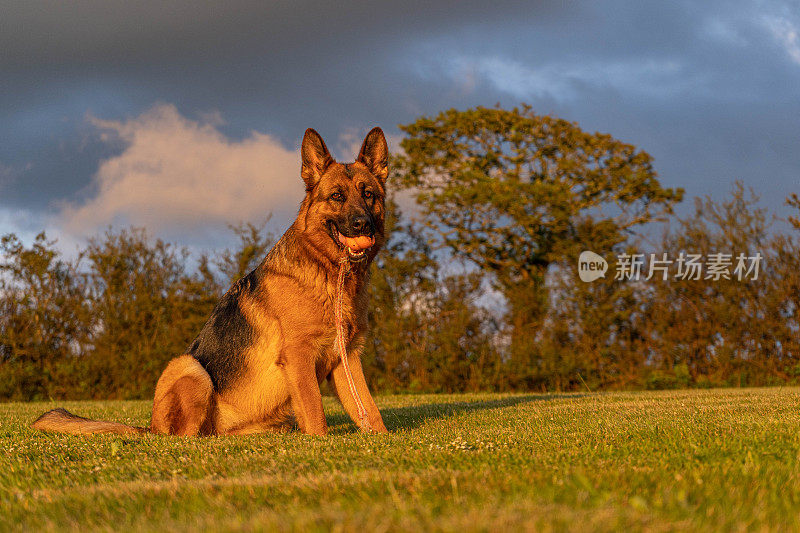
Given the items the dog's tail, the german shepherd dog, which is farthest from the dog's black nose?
the dog's tail

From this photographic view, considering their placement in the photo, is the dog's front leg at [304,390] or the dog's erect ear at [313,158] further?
the dog's erect ear at [313,158]

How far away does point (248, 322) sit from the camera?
223 inches

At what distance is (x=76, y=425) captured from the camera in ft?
19.4

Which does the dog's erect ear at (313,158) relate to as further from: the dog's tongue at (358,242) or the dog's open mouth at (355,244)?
the dog's tongue at (358,242)

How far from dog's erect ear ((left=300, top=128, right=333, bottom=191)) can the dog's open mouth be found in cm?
49

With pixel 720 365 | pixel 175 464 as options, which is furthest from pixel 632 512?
pixel 720 365

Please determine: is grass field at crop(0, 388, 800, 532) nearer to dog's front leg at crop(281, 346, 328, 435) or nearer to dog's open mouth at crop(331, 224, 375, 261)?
dog's front leg at crop(281, 346, 328, 435)

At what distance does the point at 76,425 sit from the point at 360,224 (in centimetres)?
324

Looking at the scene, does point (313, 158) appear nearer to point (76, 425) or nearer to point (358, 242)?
point (358, 242)

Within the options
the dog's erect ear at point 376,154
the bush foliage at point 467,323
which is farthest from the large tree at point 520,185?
the dog's erect ear at point 376,154

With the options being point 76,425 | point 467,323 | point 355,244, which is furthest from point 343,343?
point 467,323

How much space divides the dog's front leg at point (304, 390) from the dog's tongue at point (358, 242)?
908 millimetres

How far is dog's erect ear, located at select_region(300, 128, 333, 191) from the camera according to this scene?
5523mm

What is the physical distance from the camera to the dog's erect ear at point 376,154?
18.6 feet
